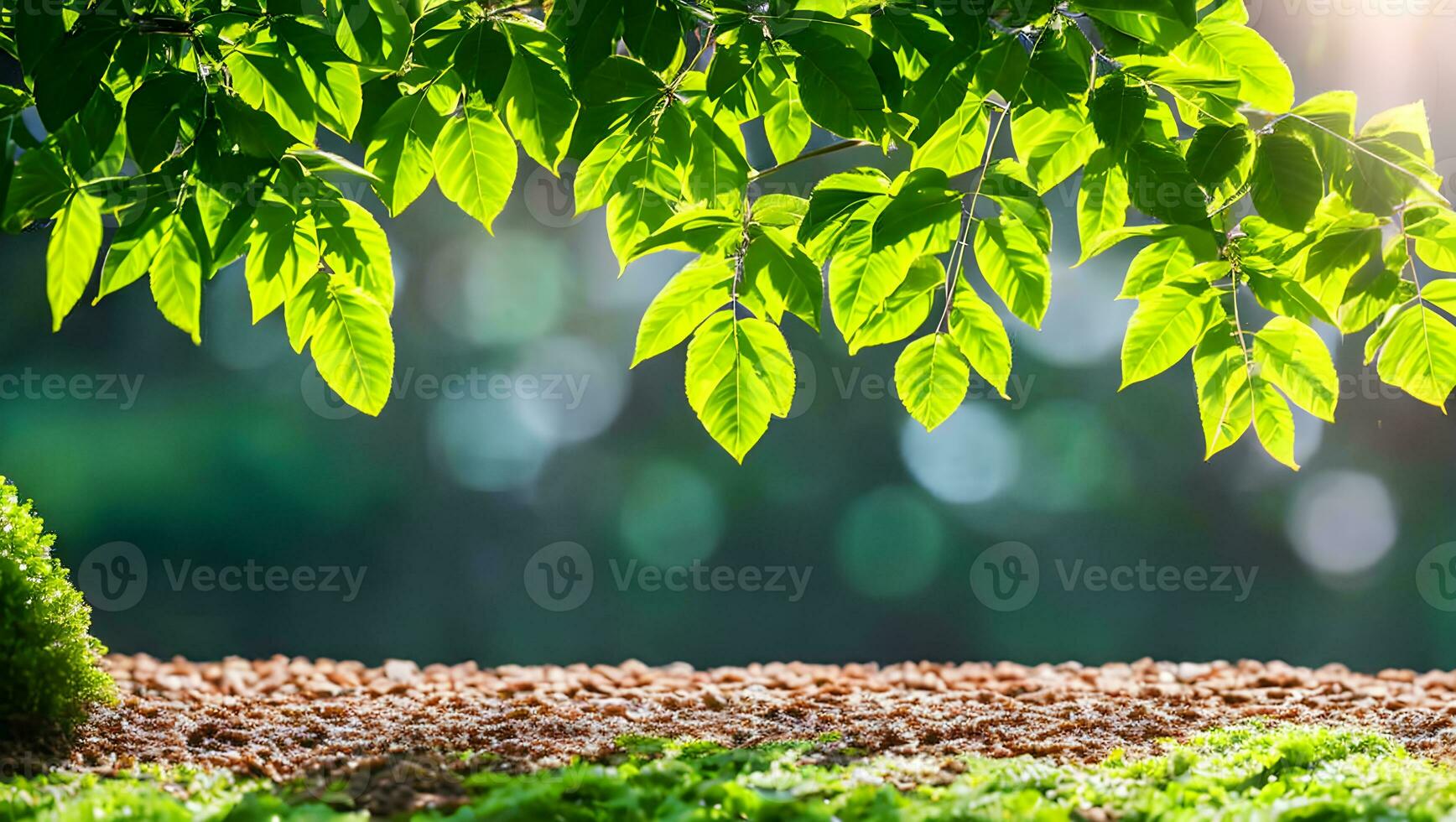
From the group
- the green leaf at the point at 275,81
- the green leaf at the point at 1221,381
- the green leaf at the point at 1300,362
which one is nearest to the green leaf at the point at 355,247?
the green leaf at the point at 275,81

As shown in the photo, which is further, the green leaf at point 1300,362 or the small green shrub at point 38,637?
the small green shrub at point 38,637

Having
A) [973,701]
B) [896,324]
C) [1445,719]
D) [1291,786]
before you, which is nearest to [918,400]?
[896,324]

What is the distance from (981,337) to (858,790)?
963 mm

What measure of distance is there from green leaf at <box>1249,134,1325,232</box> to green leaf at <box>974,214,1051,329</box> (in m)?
0.39

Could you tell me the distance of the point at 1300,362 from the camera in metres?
2.14

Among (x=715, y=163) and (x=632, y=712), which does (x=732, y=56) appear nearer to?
(x=715, y=163)

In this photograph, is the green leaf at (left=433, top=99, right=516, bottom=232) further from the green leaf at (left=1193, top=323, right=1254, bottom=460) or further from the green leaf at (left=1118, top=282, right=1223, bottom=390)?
the green leaf at (left=1193, top=323, right=1254, bottom=460)

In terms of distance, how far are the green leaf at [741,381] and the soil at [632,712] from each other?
0.98m

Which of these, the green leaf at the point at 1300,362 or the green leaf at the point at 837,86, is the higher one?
the green leaf at the point at 837,86

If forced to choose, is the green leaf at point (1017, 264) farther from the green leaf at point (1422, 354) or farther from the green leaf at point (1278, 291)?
the green leaf at point (1422, 354)

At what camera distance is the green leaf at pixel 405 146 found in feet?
6.35

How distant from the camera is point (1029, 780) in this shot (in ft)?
7.41

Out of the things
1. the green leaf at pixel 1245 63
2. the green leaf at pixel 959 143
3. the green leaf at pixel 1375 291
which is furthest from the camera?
the green leaf at pixel 1375 291

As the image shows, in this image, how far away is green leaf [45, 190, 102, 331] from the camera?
1756 mm
